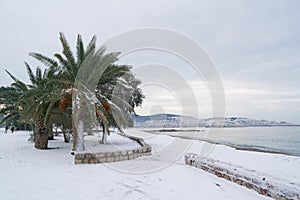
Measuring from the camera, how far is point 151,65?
49.3ft

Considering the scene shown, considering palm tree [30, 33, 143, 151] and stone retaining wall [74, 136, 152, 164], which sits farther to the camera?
palm tree [30, 33, 143, 151]

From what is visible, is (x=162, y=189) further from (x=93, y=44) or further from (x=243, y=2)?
(x=243, y=2)

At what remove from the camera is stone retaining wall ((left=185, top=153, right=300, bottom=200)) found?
197 inches

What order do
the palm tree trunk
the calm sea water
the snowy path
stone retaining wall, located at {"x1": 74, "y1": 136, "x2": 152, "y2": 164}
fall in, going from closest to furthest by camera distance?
1. the snowy path
2. stone retaining wall, located at {"x1": 74, "y1": 136, "x2": 152, "y2": 164}
3. the palm tree trunk
4. the calm sea water

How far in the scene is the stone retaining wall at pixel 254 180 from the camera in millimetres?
5004

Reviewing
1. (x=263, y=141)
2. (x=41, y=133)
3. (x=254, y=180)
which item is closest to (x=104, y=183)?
(x=254, y=180)

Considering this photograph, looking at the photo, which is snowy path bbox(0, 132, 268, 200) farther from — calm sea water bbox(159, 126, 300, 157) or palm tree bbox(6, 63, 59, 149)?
calm sea water bbox(159, 126, 300, 157)

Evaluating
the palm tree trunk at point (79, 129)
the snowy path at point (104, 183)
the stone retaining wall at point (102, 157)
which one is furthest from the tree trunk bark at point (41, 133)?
the stone retaining wall at point (102, 157)

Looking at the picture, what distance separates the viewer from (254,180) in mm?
5879

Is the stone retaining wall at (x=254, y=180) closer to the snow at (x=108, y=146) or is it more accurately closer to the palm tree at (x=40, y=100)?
the snow at (x=108, y=146)

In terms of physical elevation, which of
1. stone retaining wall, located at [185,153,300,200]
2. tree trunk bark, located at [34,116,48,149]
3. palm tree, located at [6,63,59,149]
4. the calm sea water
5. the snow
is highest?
palm tree, located at [6,63,59,149]

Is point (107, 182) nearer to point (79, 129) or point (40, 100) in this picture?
point (79, 129)

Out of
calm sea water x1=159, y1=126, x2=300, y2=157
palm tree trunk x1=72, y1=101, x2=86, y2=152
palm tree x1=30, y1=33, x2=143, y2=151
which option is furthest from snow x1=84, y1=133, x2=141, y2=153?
calm sea water x1=159, y1=126, x2=300, y2=157

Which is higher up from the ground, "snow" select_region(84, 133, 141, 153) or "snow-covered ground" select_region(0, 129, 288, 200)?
"snow" select_region(84, 133, 141, 153)
